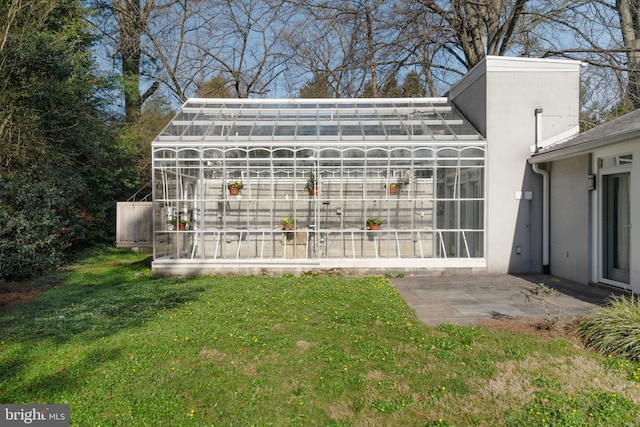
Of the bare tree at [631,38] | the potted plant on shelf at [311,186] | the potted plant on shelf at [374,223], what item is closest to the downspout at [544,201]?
the potted plant on shelf at [374,223]

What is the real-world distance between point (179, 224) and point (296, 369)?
6.84 m

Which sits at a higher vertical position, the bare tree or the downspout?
the bare tree

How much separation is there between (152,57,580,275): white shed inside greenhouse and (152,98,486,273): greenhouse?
0.03m

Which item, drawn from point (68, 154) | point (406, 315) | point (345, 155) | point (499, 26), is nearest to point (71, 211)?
point (68, 154)

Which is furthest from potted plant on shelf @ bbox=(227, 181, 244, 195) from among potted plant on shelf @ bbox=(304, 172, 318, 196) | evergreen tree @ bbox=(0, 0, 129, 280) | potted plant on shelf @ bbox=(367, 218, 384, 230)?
evergreen tree @ bbox=(0, 0, 129, 280)

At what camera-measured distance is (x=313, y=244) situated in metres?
10.8

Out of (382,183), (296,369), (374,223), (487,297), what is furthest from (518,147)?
(296,369)

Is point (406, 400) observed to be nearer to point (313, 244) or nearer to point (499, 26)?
point (313, 244)

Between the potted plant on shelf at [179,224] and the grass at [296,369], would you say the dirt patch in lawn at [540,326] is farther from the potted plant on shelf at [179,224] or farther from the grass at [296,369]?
the potted plant on shelf at [179,224]

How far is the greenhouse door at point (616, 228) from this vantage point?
750 centimetres

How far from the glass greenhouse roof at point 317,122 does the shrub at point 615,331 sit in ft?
18.8

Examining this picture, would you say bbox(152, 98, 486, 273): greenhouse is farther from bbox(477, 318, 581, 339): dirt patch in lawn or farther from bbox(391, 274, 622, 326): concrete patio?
bbox(477, 318, 581, 339): dirt patch in lawn

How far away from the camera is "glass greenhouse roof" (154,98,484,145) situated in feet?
32.5

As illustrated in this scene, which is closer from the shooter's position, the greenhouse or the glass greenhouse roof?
the greenhouse
